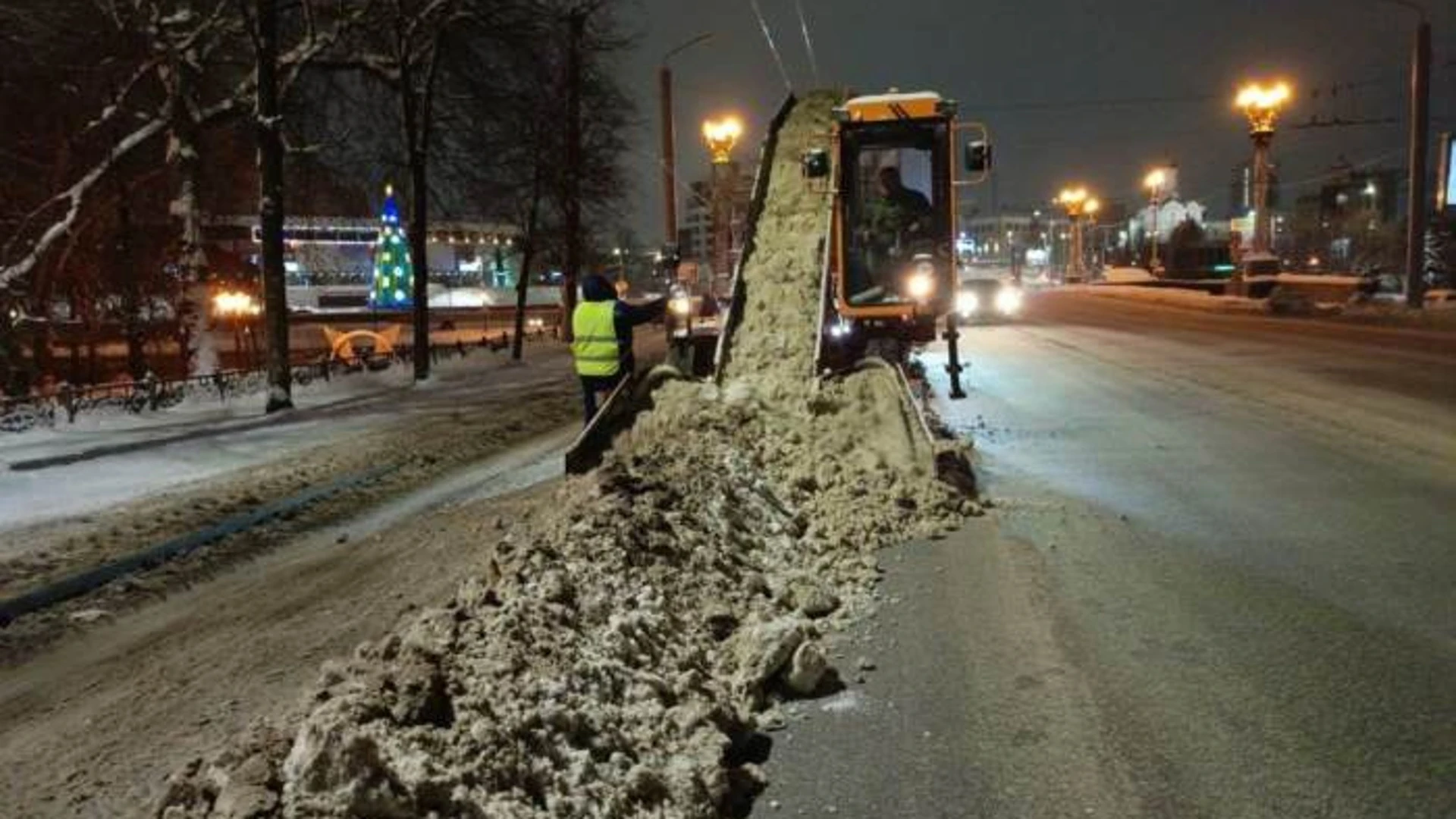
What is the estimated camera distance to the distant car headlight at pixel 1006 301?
117ft

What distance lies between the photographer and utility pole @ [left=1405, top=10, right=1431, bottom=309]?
31.3 metres

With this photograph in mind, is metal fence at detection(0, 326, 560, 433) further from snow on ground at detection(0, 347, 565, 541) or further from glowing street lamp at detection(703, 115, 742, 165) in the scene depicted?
glowing street lamp at detection(703, 115, 742, 165)

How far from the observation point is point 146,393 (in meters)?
19.3

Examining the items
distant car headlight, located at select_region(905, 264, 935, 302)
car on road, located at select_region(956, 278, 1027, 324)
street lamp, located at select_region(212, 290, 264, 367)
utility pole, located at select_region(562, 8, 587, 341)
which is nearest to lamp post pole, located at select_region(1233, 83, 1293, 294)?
car on road, located at select_region(956, 278, 1027, 324)

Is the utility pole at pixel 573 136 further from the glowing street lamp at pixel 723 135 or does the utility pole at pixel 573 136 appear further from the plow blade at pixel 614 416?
the plow blade at pixel 614 416

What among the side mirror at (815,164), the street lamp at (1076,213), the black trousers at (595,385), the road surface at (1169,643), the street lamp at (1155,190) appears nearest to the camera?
the road surface at (1169,643)

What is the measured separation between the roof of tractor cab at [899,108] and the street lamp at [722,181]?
3.58 metres

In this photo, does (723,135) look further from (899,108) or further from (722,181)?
(899,108)

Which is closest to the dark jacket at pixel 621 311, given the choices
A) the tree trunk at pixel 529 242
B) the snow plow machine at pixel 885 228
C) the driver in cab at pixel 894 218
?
the snow plow machine at pixel 885 228

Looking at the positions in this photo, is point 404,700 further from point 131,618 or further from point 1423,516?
point 1423,516

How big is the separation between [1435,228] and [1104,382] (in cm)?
5471

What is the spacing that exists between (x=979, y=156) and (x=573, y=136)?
62.5ft

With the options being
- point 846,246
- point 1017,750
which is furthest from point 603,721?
point 846,246

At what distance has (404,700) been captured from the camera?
4074mm
